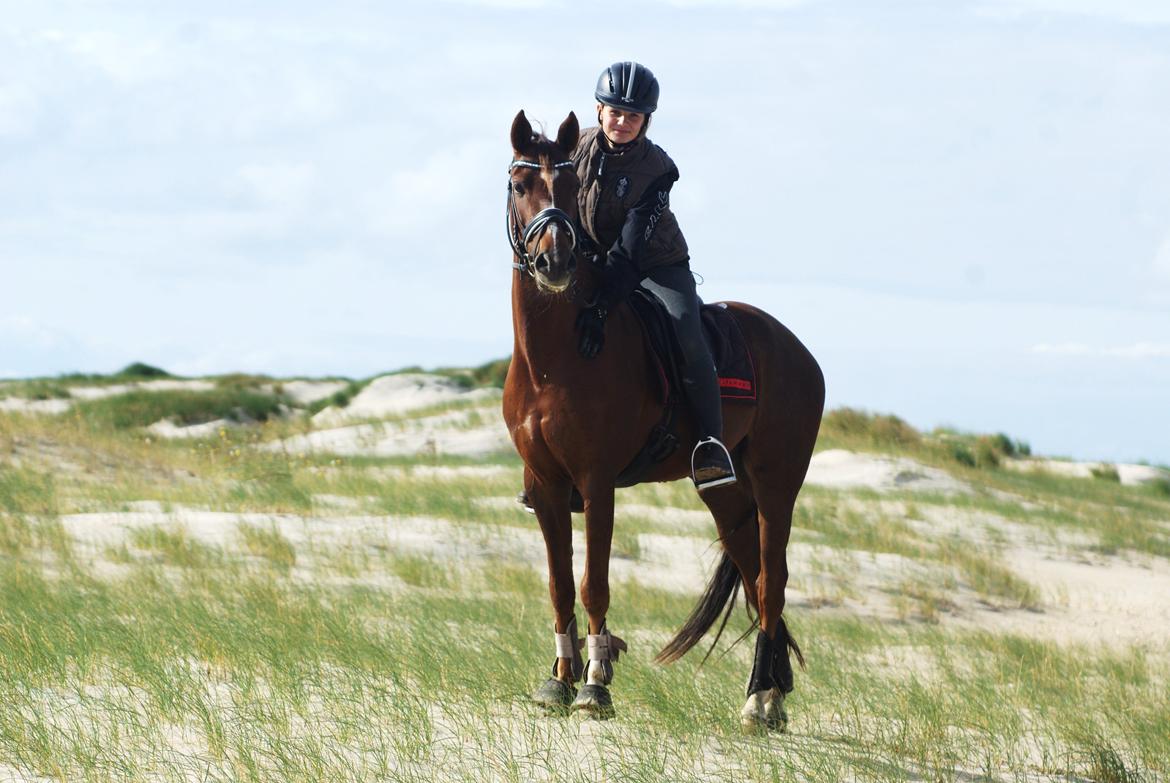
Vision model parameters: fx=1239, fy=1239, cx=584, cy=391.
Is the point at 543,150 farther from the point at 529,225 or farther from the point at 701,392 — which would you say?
the point at 701,392

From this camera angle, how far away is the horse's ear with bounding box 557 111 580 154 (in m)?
5.56

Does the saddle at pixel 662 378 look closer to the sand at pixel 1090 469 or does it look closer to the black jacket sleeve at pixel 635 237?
the black jacket sleeve at pixel 635 237

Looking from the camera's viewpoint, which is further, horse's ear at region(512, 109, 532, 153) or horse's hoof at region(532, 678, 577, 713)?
horse's hoof at region(532, 678, 577, 713)

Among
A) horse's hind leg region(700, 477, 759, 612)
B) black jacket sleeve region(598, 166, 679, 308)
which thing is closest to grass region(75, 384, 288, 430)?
horse's hind leg region(700, 477, 759, 612)

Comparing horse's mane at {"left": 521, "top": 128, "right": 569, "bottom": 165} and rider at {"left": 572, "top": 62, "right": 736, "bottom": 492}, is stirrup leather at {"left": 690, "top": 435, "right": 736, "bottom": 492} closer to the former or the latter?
rider at {"left": 572, "top": 62, "right": 736, "bottom": 492}

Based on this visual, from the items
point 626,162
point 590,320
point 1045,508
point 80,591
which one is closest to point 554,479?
point 590,320

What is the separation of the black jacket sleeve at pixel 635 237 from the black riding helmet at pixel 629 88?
38 centimetres

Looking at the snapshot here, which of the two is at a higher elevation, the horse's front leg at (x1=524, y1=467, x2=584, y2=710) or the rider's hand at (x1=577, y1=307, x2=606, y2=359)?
the rider's hand at (x1=577, y1=307, x2=606, y2=359)

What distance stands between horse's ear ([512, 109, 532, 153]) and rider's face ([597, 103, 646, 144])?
76 cm

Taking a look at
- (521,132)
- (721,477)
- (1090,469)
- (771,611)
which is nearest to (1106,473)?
(1090,469)

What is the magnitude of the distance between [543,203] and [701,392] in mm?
1445

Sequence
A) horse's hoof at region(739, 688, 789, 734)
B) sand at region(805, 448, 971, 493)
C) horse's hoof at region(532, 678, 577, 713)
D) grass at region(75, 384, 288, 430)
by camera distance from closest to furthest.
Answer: horse's hoof at region(532, 678, 577, 713)
horse's hoof at region(739, 688, 789, 734)
sand at region(805, 448, 971, 493)
grass at region(75, 384, 288, 430)

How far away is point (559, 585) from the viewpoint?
19.6 ft

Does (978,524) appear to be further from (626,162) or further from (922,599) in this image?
(626,162)
